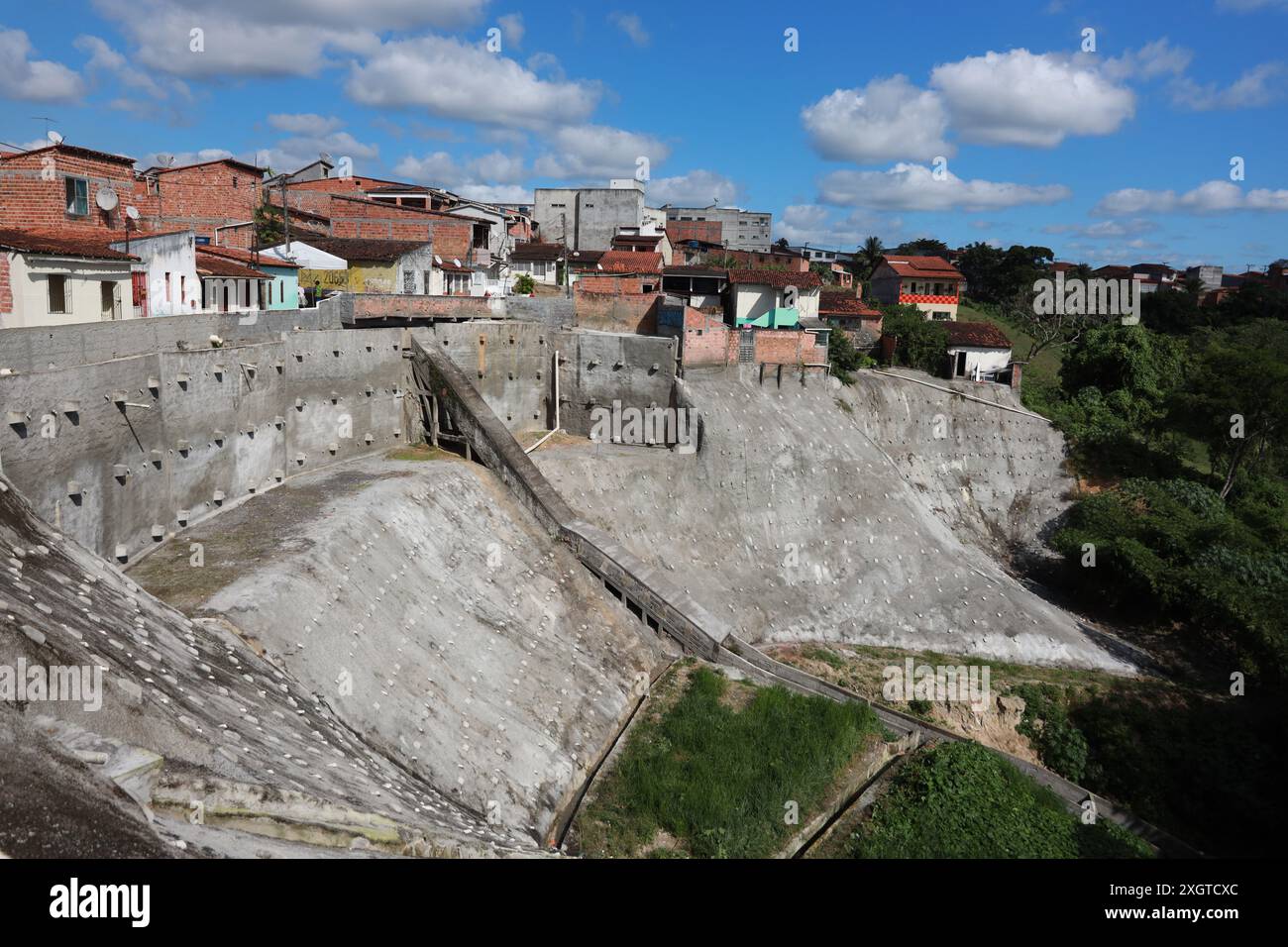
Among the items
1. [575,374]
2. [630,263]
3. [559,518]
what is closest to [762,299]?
[630,263]

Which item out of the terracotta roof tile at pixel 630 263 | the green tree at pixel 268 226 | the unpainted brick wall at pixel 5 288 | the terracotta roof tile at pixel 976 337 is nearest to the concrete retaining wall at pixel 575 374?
the green tree at pixel 268 226

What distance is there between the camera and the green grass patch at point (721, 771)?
604 inches

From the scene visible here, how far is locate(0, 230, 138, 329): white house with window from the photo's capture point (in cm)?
1691

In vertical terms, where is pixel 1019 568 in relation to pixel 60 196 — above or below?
below

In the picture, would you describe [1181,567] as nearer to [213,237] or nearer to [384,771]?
[384,771]

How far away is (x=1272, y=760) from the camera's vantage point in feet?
70.1

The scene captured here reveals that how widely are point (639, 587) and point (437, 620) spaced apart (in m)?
5.60

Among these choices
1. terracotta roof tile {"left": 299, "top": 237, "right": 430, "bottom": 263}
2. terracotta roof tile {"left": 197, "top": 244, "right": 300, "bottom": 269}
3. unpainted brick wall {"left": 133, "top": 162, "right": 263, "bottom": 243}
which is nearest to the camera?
terracotta roof tile {"left": 197, "top": 244, "right": 300, "bottom": 269}

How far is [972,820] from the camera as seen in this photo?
1623cm

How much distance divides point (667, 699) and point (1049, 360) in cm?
4673

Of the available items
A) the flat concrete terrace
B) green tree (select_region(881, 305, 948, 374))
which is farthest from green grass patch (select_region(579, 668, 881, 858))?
green tree (select_region(881, 305, 948, 374))

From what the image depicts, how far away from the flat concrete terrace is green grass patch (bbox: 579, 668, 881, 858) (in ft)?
3.40

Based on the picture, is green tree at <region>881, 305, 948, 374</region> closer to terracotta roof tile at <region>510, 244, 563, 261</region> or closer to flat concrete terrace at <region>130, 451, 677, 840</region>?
terracotta roof tile at <region>510, 244, 563, 261</region>

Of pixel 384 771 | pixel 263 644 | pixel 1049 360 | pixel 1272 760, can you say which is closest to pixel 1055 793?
pixel 1272 760
